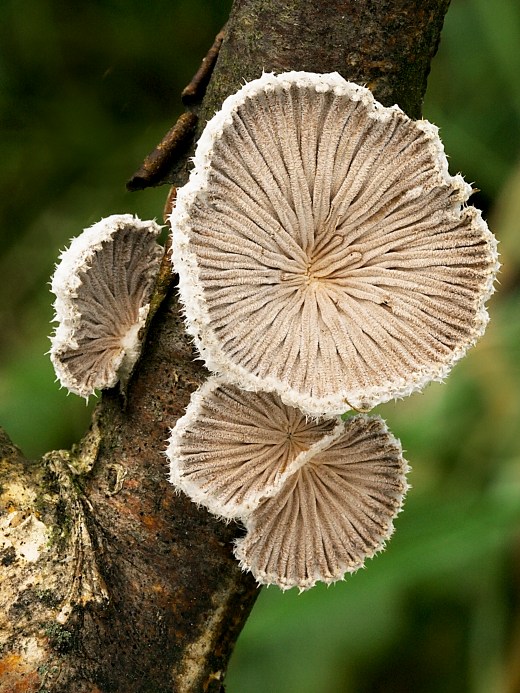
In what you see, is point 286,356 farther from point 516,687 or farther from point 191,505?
point 516,687

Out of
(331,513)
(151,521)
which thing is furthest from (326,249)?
(151,521)

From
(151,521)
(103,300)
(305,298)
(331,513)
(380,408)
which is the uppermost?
(380,408)

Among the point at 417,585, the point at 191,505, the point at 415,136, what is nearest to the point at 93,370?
the point at 191,505

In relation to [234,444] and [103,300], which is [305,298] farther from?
[103,300]

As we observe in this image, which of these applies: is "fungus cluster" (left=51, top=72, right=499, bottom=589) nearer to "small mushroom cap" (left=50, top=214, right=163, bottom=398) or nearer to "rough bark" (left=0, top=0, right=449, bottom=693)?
"small mushroom cap" (left=50, top=214, right=163, bottom=398)

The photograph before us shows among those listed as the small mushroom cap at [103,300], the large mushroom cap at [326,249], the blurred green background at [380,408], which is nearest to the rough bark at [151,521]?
the small mushroom cap at [103,300]

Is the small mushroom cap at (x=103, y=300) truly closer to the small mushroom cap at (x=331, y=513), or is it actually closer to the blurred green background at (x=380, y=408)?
the small mushroom cap at (x=331, y=513)

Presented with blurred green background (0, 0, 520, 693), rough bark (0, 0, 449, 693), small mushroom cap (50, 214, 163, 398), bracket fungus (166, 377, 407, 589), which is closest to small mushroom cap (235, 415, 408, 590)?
bracket fungus (166, 377, 407, 589)
